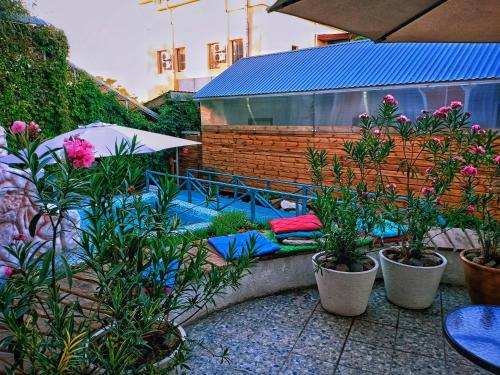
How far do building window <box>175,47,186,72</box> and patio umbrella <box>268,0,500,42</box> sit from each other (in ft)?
59.9

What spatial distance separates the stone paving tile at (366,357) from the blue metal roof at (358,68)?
19.2 ft

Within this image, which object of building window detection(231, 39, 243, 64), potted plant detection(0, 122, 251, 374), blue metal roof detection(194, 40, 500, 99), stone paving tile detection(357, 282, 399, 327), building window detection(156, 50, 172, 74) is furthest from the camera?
building window detection(156, 50, 172, 74)

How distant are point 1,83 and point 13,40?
993 millimetres

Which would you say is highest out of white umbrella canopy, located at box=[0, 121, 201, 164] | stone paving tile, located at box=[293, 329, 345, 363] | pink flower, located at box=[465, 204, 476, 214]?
white umbrella canopy, located at box=[0, 121, 201, 164]

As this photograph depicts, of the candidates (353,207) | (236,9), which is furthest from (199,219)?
(236,9)

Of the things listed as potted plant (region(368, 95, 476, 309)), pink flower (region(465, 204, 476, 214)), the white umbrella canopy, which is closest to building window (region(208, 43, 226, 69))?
the white umbrella canopy

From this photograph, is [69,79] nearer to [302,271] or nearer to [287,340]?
[302,271]

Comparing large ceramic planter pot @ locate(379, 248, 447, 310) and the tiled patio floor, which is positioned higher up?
large ceramic planter pot @ locate(379, 248, 447, 310)

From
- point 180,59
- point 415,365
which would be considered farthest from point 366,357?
point 180,59

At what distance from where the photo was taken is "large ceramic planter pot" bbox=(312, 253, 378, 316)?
9.69 feet

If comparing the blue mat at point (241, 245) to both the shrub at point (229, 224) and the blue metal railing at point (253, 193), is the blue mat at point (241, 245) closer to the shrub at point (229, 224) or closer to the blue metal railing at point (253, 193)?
the blue metal railing at point (253, 193)

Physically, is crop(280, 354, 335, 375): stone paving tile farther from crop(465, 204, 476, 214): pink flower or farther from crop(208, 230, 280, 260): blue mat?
crop(465, 204, 476, 214): pink flower

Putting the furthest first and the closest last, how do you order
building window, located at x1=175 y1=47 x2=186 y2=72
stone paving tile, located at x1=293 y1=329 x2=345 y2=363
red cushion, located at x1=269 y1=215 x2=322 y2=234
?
building window, located at x1=175 y1=47 x2=186 y2=72 → red cushion, located at x1=269 y1=215 x2=322 y2=234 → stone paving tile, located at x1=293 y1=329 x2=345 y2=363

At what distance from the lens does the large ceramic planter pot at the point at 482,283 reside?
2928mm
